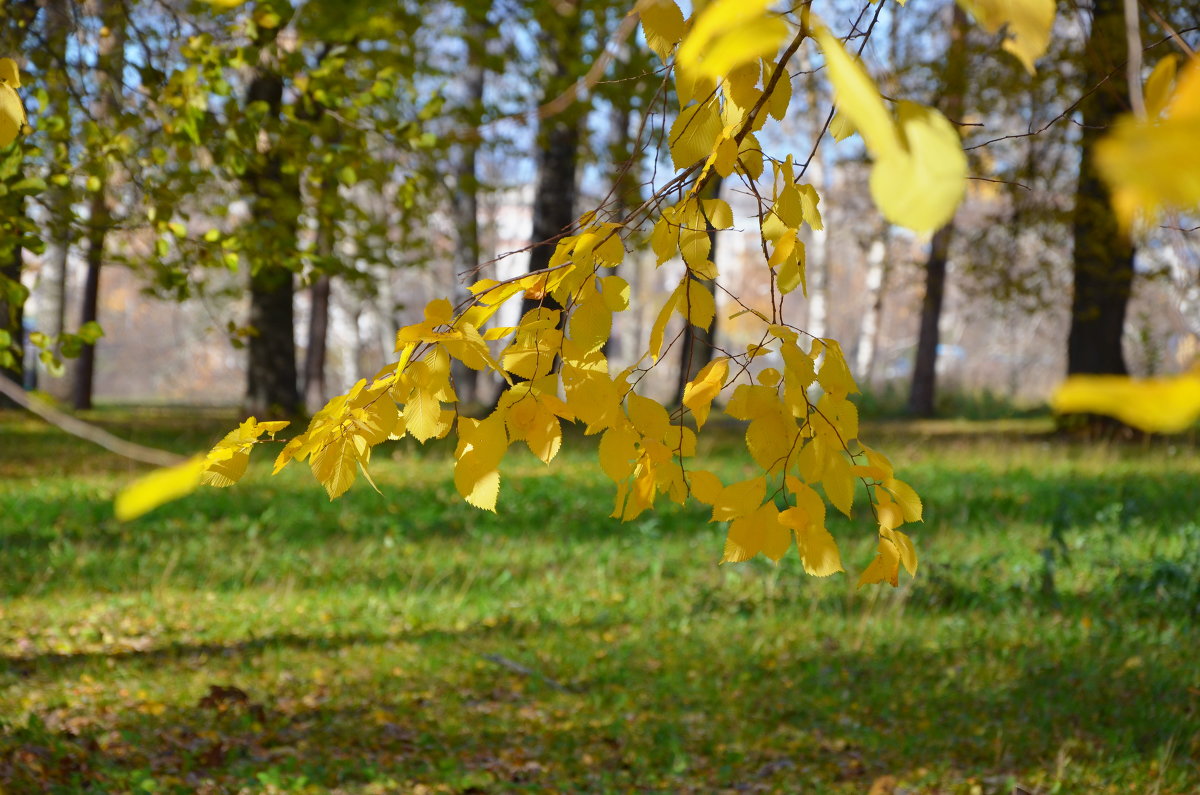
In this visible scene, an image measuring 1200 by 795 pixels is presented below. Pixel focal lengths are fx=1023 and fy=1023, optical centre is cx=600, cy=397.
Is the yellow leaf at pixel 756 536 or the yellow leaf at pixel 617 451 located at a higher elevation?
the yellow leaf at pixel 617 451

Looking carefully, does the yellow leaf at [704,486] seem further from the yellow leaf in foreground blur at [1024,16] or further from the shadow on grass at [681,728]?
the shadow on grass at [681,728]

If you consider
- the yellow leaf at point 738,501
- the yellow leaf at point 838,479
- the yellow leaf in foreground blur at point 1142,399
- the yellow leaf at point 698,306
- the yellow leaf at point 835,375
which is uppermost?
the yellow leaf at point 698,306

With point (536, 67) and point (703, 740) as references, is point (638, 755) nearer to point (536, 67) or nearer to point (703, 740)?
point (703, 740)

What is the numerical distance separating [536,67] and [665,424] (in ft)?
30.9

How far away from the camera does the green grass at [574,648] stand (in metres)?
3.27

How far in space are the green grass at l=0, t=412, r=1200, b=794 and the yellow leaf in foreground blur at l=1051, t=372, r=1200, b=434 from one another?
2.91 metres

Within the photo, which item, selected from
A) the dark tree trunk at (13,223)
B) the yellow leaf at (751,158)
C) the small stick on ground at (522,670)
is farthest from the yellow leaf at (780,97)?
the small stick on ground at (522,670)

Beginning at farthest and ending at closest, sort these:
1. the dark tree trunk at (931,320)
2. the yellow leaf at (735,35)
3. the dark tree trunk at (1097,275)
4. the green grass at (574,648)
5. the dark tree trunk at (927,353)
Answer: the dark tree trunk at (927,353) → the dark tree trunk at (931,320) → the dark tree trunk at (1097,275) → the green grass at (574,648) → the yellow leaf at (735,35)

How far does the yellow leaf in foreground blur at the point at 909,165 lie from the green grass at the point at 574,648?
9.31 feet

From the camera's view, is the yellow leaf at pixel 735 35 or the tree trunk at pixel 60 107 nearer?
the yellow leaf at pixel 735 35

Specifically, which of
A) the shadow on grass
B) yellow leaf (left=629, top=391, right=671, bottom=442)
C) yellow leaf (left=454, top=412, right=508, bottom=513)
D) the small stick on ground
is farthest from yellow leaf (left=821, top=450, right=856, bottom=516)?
the small stick on ground

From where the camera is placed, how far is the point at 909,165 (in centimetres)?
65

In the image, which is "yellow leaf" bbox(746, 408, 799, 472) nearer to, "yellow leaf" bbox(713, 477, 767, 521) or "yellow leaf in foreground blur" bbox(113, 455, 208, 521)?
"yellow leaf" bbox(713, 477, 767, 521)

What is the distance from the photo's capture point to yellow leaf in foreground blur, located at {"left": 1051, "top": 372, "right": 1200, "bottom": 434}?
0.48 m
